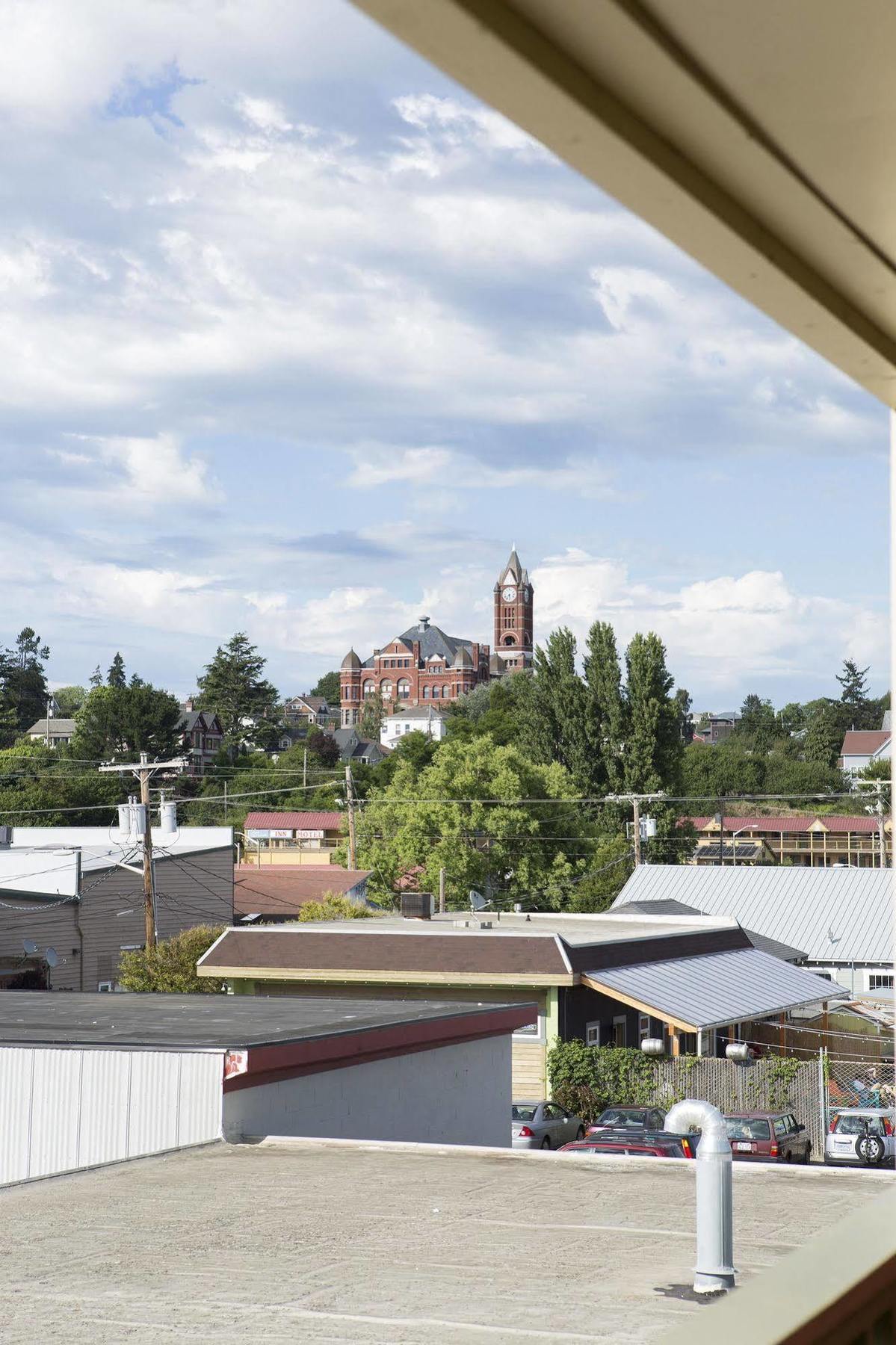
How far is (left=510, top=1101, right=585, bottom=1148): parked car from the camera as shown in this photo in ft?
74.6

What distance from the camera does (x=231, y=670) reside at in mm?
148625

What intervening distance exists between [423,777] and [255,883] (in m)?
9.43

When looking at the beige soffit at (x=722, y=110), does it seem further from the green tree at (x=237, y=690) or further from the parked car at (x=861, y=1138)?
the green tree at (x=237, y=690)

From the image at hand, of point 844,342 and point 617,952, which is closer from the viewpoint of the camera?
point 844,342

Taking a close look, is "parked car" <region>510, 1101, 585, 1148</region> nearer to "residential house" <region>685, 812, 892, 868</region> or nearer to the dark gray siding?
the dark gray siding

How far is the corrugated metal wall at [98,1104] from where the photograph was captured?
14.0 metres

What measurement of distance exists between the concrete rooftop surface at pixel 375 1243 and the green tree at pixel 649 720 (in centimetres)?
6210

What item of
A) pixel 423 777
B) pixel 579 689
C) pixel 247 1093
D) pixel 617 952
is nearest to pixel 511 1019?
pixel 247 1093

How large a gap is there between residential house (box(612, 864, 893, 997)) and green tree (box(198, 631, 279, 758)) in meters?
101

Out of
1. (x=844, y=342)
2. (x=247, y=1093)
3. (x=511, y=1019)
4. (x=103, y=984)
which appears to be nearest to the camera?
(x=844, y=342)

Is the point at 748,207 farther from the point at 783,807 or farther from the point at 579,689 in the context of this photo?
the point at 783,807

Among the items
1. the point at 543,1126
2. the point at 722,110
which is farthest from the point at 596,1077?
the point at 722,110

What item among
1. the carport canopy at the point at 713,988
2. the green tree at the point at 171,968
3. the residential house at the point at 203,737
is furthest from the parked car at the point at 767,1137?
the residential house at the point at 203,737

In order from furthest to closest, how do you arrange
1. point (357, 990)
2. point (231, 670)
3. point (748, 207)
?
point (231, 670)
point (357, 990)
point (748, 207)
